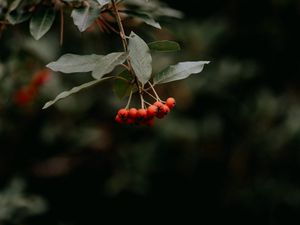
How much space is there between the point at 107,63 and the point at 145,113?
15cm

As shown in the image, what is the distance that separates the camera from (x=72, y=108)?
2773mm

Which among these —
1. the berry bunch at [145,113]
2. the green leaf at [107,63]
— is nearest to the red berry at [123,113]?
the berry bunch at [145,113]

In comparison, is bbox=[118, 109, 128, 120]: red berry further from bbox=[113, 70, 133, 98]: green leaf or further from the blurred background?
the blurred background

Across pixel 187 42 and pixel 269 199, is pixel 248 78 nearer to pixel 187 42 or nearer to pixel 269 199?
pixel 187 42

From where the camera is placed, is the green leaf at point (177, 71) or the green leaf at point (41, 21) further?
the green leaf at point (41, 21)

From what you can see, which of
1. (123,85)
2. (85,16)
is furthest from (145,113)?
(85,16)

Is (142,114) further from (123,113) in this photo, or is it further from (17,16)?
(17,16)

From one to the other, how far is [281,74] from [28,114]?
6.76 feet

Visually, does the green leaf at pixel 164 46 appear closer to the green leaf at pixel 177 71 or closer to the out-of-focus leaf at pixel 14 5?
the green leaf at pixel 177 71

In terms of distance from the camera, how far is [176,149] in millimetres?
3121

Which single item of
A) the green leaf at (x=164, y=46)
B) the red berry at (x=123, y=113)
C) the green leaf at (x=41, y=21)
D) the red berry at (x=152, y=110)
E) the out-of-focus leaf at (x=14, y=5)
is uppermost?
the out-of-focus leaf at (x=14, y=5)

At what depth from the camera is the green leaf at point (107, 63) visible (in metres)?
1.02

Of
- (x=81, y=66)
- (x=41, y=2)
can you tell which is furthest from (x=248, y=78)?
(x=81, y=66)

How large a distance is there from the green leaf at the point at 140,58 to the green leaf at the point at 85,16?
0.15 m
